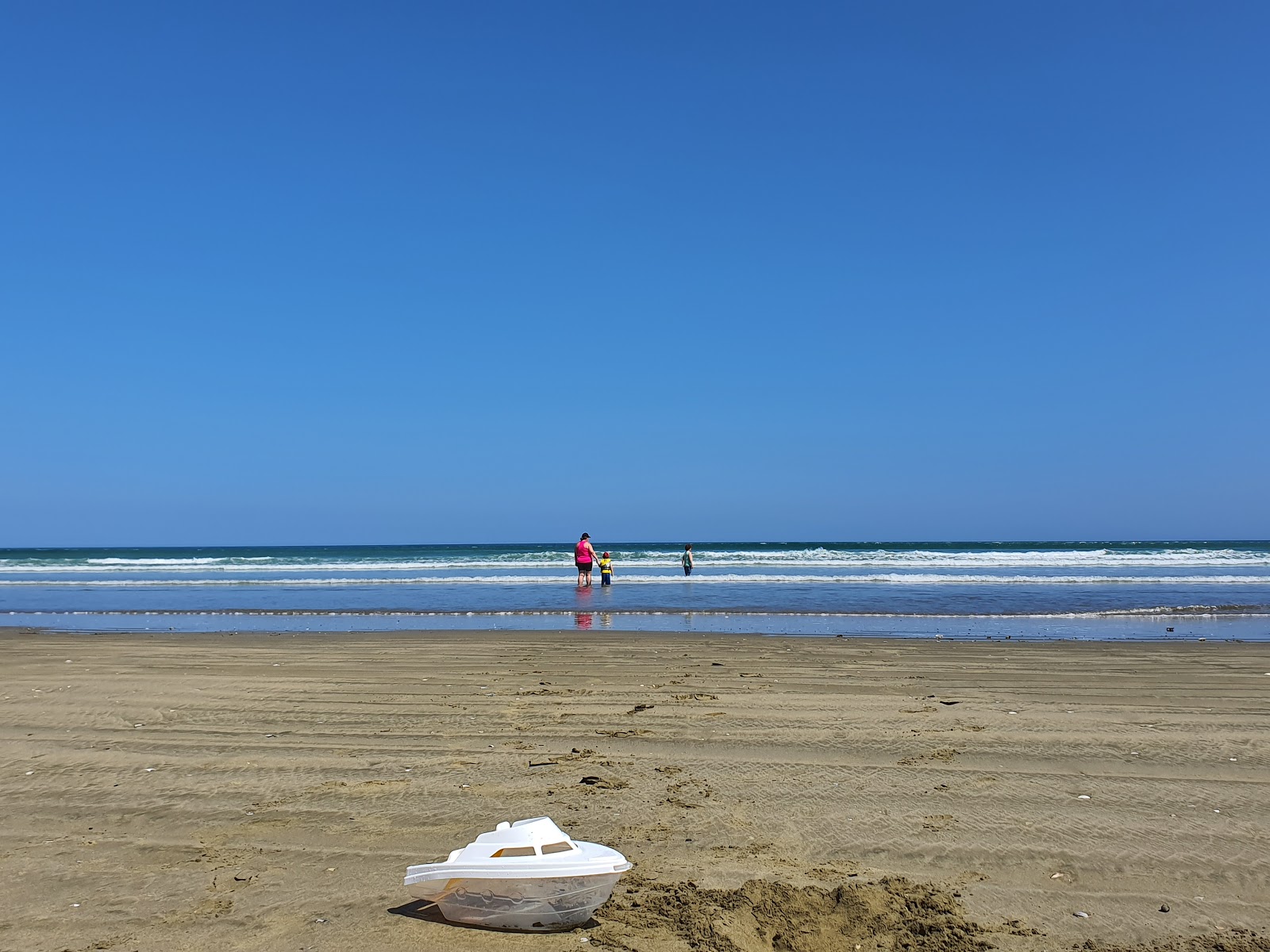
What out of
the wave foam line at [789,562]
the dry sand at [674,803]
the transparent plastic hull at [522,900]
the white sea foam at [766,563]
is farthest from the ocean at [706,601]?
the transparent plastic hull at [522,900]

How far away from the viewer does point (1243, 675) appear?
31.9ft

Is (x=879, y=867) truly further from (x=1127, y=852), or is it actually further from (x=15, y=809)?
(x=15, y=809)

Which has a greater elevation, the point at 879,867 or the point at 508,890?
the point at 508,890

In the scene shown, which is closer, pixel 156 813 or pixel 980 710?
pixel 156 813

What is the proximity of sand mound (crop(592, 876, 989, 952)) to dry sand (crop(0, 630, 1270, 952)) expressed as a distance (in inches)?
0.5

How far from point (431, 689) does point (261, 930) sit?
5469mm

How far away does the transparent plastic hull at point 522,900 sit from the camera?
3402 millimetres

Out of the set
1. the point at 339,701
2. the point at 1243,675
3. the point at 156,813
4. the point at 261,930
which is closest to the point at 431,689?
the point at 339,701

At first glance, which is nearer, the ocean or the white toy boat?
the white toy boat

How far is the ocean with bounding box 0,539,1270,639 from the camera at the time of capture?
53.1 ft

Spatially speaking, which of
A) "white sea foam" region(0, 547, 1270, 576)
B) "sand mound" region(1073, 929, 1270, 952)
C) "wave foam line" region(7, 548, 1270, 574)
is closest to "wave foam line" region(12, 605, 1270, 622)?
"sand mound" region(1073, 929, 1270, 952)

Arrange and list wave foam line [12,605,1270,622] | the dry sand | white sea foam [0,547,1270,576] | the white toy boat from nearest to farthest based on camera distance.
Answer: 1. the white toy boat
2. the dry sand
3. wave foam line [12,605,1270,622]
4. white sea foam [0,547,1270,576]

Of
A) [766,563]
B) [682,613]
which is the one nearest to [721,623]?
[682,613]

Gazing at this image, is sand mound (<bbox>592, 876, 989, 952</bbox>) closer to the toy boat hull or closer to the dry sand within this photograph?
the dry sand
